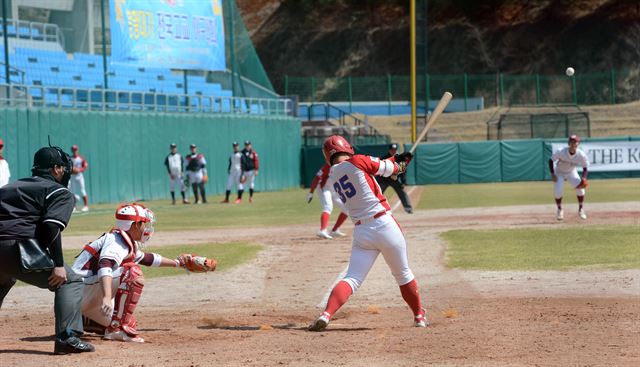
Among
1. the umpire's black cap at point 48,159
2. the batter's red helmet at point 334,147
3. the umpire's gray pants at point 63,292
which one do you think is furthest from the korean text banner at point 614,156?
the umpire's black cap at point 48,159

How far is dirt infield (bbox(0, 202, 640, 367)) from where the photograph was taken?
7551 millimetres

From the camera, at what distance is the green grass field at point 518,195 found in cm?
2852

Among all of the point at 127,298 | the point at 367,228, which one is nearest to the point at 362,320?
the point at 367,228

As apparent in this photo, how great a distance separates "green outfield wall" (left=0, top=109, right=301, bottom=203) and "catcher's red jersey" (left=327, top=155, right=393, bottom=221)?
20.9 metres

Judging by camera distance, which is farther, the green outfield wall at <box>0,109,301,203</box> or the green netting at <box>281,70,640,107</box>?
the green netting at <box>281,70,640,107</box>

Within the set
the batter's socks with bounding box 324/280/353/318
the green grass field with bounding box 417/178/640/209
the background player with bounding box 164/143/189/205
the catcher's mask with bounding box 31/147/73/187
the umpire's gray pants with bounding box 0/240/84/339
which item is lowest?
the green grass field with bounding box 417/178/640/209

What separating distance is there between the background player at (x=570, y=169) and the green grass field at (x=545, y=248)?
2538 millimetres

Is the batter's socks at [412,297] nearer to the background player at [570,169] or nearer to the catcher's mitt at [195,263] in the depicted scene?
the catcher's mitt at [195,263]

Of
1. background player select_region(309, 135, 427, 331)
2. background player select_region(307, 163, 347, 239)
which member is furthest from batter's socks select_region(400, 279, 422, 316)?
background player select_region(307, 163, 347, 239)

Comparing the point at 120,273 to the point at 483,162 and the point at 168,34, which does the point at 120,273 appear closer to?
the point at 168,34

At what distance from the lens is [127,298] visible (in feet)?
27.7

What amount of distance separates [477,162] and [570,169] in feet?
77.3

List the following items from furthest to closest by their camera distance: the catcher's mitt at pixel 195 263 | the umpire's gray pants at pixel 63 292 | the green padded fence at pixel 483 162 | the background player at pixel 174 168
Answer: the green padded fence at pixel 483 162
the background player at pixel 174 168
the catcher's mitt at pixel 195 263
the umpire's gray pants at pixel 63 292

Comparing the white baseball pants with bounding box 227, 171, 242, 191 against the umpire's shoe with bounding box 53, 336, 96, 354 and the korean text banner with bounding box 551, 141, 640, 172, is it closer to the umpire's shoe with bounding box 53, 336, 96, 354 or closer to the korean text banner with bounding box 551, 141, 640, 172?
the korean text banner with bounding box 551, 141, 640, 172
